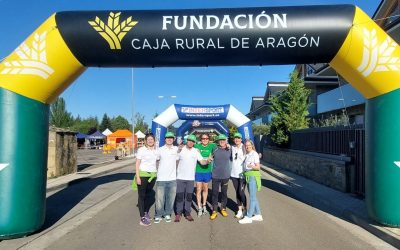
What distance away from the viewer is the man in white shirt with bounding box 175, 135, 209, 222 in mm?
Result: 7918

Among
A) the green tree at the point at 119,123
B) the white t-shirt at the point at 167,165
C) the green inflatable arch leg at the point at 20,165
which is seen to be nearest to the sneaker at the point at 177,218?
the white t-shirt at the point at 167,165

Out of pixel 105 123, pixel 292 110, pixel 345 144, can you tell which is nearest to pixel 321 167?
pixel 345 144

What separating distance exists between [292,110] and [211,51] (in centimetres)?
1601

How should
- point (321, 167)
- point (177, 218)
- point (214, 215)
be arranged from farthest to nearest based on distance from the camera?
point (321, 167) → point (214, 215) → point (177, 218)

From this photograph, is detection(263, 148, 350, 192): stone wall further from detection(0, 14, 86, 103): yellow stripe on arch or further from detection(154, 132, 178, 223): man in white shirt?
detection(0, 14, 86, 103): yellow stripe on arch

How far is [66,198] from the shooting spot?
11.0 metres

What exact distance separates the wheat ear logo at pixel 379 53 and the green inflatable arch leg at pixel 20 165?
599cm

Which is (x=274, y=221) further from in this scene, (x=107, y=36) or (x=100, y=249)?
(x=107, y=36)

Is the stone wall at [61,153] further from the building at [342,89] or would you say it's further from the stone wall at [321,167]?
the building at [342,89]

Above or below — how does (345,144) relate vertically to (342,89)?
below

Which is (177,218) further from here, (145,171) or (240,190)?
(240,190)

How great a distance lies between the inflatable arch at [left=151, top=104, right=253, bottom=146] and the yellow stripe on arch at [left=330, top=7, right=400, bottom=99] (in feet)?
38.3

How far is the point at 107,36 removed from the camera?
7066 millimetres

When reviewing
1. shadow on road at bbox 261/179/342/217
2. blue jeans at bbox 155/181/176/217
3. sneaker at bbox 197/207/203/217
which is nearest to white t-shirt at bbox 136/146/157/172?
blue jeans at bbox 155/181/176/217
